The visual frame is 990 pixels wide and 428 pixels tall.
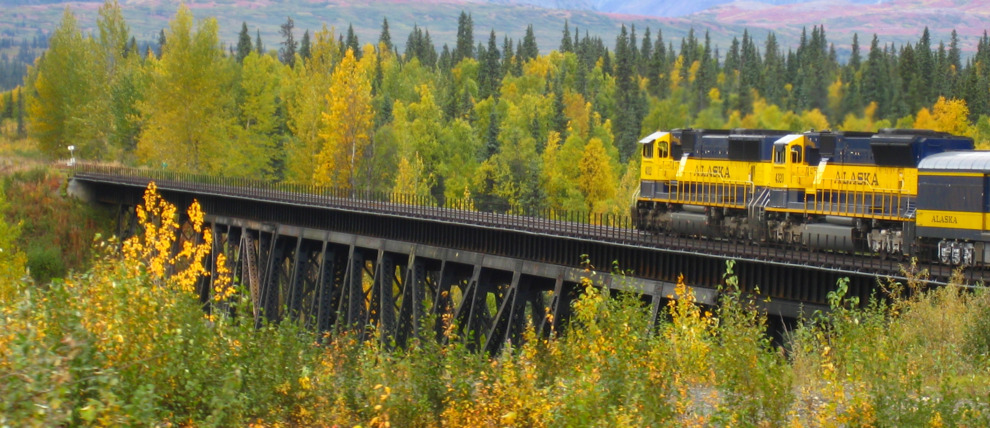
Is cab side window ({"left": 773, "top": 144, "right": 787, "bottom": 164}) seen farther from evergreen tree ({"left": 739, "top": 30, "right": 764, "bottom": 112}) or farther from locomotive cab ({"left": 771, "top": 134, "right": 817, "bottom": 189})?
evergreen tree ({"left": 739, "top": 30, "right": 764, "bottom": 112})

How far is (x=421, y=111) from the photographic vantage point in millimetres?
79750

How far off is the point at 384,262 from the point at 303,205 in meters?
4.97

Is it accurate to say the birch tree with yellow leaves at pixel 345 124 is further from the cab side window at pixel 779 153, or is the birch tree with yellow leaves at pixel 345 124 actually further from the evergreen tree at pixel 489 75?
the evergreen tree at pixel 489 75

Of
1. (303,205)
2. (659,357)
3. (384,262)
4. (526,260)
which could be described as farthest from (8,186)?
(659,357)

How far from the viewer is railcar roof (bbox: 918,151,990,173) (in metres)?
23.4

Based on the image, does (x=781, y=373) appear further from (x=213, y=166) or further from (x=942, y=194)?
(x=213, y=166)

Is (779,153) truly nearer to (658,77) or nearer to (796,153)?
(796,153)

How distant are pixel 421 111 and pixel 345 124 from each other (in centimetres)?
2204

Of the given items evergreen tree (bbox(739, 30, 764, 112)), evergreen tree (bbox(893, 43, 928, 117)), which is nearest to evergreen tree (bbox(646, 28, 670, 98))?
evergreen tree (bbox(739, 30, 764, 112))

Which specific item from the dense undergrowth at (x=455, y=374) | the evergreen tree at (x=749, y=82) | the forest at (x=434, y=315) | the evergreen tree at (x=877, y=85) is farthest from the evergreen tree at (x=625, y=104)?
the dense undergrowth at (x=455, y=374)

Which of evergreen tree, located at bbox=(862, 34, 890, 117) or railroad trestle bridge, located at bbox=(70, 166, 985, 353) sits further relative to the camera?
evergreen tree, located at bbox=(862, 34, 890, 117)

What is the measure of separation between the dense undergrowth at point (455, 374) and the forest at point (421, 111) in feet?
140

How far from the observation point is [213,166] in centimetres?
6462

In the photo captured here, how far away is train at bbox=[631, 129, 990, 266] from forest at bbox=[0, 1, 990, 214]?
29462 mm
